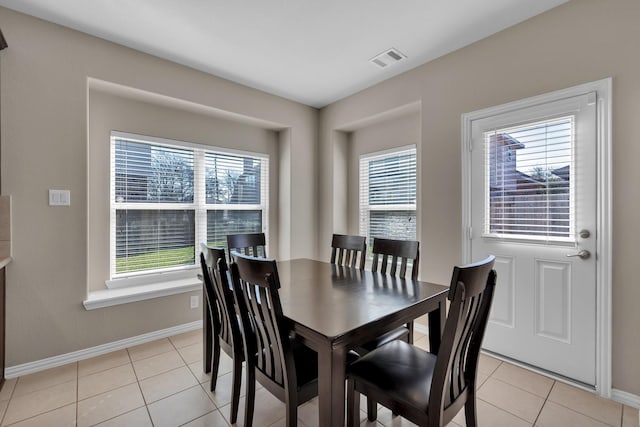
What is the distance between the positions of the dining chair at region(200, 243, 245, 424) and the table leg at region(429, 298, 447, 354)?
114 centimetres

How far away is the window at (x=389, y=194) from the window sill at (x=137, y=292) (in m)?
2.22

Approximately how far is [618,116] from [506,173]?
72cm

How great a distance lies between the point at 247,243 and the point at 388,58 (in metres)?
2.24

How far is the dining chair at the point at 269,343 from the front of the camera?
133 centimetres

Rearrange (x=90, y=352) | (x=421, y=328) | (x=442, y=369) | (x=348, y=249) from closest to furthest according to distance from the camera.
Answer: (x=442, y=369) < (x=90, y=352) < (x=348, y=249) < (x=421, y=328)

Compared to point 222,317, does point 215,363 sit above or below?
below

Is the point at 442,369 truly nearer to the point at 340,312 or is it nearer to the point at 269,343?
the point at 340,312

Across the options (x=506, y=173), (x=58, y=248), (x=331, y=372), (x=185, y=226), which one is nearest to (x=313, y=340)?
(x=331, y=372)

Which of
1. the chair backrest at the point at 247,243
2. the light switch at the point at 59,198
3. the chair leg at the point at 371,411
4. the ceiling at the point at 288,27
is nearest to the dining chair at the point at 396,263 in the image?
the chair leg at the point at 371,411

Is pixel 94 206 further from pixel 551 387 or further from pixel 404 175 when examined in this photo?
pixel 551 387

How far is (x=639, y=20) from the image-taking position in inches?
72.2

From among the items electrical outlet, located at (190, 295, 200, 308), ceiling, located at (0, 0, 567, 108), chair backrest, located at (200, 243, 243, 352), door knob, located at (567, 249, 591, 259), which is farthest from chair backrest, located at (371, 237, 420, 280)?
electrical outlet, located at (190, 295, 200, 308)

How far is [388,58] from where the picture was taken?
2844 millimetres

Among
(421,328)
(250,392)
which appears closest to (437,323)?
(250,392)
